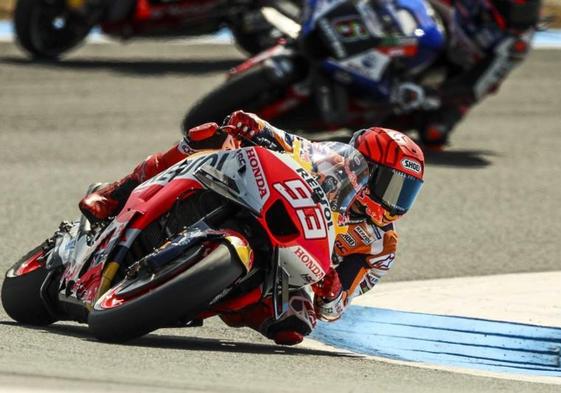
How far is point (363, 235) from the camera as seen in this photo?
715 cm

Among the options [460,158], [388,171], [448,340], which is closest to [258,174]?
[388,171]

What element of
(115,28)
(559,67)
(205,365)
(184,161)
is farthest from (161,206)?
(559,67)

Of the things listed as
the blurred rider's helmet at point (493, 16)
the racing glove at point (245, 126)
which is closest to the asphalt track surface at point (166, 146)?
the racing glove at point (245, 126)

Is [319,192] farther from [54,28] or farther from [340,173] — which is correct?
[54,28]

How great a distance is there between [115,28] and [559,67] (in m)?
5.37

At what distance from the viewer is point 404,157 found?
6.89 meters

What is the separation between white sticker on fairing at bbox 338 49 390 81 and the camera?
1295cm

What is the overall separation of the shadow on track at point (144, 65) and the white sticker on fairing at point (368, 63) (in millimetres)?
4569

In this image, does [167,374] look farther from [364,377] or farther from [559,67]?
[559,67]

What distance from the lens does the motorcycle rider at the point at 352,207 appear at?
271 inches

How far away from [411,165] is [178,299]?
4.47ft

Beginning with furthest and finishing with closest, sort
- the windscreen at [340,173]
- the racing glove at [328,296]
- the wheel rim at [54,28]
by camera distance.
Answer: the wheel rim at [54,28] < the racing glove at [328,296] < the windscreen at [340,173]

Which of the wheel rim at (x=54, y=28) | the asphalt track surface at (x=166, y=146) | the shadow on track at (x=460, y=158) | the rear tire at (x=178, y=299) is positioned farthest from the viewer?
the wheel rim at (x=54, y=28)

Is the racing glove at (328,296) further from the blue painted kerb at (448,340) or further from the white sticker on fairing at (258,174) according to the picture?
the white sticker on fairing at (258,174)
